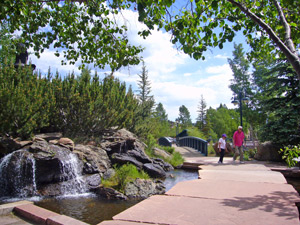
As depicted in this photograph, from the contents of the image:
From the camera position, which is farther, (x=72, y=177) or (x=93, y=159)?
(x=93, y=159)

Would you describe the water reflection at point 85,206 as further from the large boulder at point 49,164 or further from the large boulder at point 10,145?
the large boulder at point 10,145

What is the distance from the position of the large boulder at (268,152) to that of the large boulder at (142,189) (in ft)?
24.2

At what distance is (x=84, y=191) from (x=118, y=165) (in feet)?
8.96

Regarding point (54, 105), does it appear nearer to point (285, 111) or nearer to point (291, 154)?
point (291, 154)

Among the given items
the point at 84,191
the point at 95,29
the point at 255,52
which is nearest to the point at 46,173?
the point at 84,191

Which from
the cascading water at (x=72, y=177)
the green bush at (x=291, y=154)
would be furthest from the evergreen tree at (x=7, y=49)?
the green bush at (x=291, y=154)

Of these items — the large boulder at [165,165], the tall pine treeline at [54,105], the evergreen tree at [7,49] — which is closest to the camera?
the evergreen tree at [7,49]

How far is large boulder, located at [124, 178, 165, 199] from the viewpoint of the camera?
7.71 metres

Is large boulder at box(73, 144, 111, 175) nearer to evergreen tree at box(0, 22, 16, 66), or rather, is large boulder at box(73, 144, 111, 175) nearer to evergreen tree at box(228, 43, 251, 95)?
evergreen tree at box(0, 22, 16, 66)

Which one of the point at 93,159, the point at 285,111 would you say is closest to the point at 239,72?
the point at 285,111

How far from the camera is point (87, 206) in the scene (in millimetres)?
6465

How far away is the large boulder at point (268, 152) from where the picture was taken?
12836 mm

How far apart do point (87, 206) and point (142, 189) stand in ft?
7.00

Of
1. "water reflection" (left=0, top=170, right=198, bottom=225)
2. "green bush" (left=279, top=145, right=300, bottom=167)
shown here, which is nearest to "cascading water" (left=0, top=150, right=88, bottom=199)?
"water reflection" (left=0, top=170, right=198, bottom=225)
